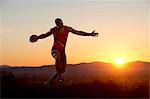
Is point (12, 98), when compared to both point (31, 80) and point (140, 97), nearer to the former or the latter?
point (31, 80)

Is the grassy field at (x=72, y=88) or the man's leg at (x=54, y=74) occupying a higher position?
the man's leg at (x=54, y=74)

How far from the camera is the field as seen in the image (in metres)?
3.75

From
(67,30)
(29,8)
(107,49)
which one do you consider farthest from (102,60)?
(29,8)

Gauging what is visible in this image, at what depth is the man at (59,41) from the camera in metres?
3.75

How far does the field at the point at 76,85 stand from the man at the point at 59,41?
0.16 ft

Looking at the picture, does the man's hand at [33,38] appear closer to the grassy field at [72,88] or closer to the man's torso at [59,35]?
the man's torso at [59,35]

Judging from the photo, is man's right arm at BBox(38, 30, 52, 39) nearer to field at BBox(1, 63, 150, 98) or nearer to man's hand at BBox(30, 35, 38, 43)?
man's hand at BBox(30, 35, 38, 43)

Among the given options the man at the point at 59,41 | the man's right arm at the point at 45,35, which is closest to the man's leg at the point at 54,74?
the man at the point at 59,41

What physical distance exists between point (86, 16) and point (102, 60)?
322 mm

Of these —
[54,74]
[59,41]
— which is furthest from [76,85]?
[59,41]

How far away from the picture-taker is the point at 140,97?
12.4ft

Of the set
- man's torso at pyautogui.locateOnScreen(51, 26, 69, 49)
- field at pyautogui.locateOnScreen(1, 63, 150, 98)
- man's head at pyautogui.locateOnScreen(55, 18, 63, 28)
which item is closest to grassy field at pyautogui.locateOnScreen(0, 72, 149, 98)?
field at pyautogui.locateOnScreen(1, 63, 150, 98)

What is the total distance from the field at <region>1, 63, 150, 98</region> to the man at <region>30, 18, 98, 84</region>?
5 cm

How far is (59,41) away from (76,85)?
0.32 metres
